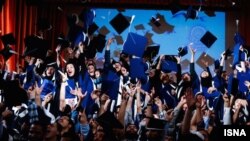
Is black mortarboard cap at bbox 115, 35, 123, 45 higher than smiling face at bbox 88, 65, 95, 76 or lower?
higher

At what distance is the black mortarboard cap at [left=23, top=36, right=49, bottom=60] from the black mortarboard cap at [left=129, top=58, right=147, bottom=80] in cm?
89

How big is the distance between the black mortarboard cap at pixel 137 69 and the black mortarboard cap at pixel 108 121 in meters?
0.61

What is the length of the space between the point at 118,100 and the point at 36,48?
976mm

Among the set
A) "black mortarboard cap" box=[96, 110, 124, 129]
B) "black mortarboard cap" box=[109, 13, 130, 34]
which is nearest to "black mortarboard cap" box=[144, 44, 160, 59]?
"black mortarboard cap" box=[109, 13, 130, 34]

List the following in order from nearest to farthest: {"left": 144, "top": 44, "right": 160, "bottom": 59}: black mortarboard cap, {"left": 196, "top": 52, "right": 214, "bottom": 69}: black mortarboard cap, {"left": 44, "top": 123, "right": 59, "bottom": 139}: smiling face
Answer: {"left": 44, "top": 123, "right": 59, "bottom": 139}: smiling face → {"left": 144, "top": 44, "right": 160, "bottom": 59}: black mortarboard cap → {"left": 196, "top": 52, "right": 214, "bottom": 69}: black mortarboard cap

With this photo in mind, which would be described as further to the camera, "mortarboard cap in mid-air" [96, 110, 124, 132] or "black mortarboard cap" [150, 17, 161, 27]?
"black mortarboard cap" [150, 17, 161, 27]

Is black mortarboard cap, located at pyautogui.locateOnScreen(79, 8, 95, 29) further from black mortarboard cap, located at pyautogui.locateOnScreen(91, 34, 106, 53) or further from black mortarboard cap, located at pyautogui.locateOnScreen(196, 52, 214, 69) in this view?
black mortarboard cap, located at pyautogui.locateOnScreen(196, 52, 214, 69)

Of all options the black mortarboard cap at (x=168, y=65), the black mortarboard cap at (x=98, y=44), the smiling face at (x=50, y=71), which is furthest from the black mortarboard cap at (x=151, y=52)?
the smiling face at (x=50, y=71)

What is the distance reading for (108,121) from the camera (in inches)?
164

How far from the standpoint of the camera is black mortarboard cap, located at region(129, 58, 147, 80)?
4.68m

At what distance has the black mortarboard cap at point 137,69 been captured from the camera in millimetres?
4684

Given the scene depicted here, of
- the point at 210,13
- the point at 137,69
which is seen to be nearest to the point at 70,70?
the point at 137,69

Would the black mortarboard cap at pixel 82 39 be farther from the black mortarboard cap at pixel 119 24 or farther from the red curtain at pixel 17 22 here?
the red curtain at pixel 17 22

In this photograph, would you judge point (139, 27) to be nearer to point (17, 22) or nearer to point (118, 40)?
point (118, 40)
